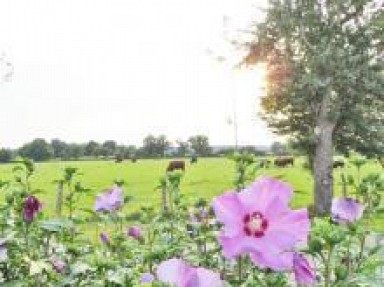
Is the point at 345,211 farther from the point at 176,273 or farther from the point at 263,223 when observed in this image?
the point at 176,273

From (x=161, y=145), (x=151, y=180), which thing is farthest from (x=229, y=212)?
(x=161, y=145)

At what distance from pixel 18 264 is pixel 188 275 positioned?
1949 mm

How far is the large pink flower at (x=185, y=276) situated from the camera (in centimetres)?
192

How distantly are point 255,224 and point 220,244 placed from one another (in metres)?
0.09

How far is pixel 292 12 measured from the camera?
1340 inches

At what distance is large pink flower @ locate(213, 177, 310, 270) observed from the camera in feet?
6.63

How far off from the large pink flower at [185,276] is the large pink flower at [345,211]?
1346 mm

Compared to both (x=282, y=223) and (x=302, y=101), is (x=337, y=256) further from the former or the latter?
(x=302, y=101)

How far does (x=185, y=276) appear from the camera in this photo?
1.93 metres

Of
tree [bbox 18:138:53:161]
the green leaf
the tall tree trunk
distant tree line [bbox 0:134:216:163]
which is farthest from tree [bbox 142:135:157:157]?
the green leaf

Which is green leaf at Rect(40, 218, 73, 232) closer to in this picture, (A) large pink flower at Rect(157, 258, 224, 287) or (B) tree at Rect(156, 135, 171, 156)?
(A) large pink flower at Rect(157, 258, 224, 287)

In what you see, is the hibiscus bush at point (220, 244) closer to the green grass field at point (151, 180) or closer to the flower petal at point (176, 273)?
the flower petal at point (176, 273)

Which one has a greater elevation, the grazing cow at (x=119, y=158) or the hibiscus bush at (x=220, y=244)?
the grazing cow at (x=119, y=158)

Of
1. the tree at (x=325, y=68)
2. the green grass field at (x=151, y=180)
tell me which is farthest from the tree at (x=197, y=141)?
the tree at (x=325, y=68)
